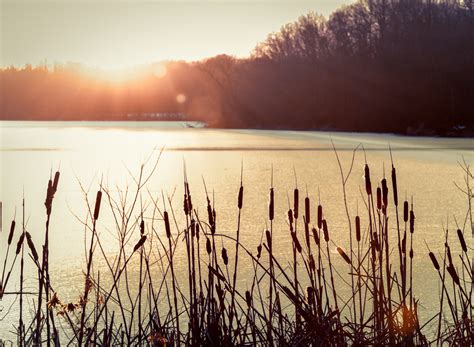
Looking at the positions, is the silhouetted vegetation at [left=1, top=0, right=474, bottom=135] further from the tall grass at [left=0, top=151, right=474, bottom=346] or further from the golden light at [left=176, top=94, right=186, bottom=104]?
the tall grass at [left=0, top=151, right=474, bottom=346]

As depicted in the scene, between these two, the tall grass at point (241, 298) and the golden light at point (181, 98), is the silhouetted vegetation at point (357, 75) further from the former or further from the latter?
the tall grass at point (241, 298)

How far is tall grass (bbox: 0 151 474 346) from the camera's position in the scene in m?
1.91

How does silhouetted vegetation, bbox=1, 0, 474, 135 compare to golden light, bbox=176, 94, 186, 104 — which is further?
golden light, bbox=176, 94, 186, 104

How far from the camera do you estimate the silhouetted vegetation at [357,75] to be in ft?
93.1

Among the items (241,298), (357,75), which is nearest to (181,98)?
(357,75)

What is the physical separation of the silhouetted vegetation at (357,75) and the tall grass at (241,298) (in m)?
22.2

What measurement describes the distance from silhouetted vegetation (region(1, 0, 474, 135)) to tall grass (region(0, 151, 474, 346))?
22184 millimetres

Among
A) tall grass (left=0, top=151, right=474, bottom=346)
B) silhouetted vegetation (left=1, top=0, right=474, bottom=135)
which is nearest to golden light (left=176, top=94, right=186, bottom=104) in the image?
silhouetted vegetation (left=1, top=0, right=474, bottom=135)

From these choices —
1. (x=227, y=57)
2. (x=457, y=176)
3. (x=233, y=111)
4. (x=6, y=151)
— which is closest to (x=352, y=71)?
(x=233, y=111)

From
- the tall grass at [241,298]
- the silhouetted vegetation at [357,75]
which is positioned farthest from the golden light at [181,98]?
the tall grass at [241,298]

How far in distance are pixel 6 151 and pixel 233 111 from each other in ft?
80.3

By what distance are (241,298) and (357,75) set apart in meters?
31.0

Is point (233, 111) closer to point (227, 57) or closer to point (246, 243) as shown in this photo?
point (227, 57)

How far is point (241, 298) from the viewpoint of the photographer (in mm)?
3389
